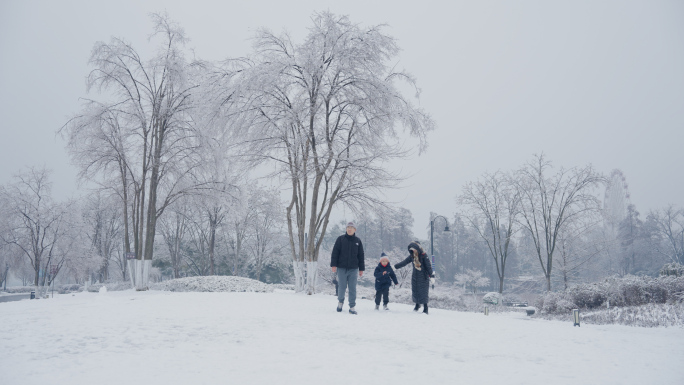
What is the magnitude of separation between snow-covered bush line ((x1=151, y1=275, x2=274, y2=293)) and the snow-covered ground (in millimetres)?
9559

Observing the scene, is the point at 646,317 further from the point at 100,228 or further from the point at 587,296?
the point at 100,228

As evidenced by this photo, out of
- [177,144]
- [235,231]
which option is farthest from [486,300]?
[177,144]

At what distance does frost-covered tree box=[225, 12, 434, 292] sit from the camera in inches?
→ 547

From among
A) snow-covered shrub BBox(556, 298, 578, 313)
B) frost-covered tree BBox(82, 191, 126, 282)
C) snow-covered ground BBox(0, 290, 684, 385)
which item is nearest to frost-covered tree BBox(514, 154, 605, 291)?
snow-covered shrub BBox(556, 298, 578, 313)

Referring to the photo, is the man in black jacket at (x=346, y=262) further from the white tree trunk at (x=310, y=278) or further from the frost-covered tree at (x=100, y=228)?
the frost-covered tree at (x=100, y=228)

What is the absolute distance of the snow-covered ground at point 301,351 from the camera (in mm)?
4250

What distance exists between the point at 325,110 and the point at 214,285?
30.1ft

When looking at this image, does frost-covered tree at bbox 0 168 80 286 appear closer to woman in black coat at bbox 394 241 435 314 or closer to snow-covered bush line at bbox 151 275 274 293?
snow-covered bush line at bbox 151 275 274 293

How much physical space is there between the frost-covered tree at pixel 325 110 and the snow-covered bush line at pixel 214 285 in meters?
3.79

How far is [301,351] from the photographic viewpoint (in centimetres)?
523

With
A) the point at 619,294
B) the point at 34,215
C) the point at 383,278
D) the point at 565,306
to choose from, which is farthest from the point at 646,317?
the point at 34,215

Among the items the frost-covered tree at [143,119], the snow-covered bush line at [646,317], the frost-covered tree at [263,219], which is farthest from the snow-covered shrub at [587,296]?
the frost-covered tree at [263,219]

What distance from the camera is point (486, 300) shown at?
37938mm

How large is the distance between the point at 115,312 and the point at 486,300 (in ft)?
117
